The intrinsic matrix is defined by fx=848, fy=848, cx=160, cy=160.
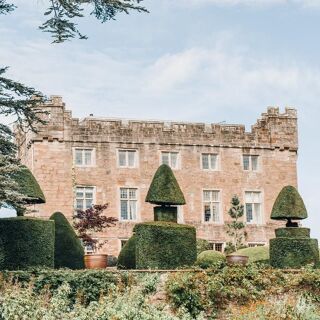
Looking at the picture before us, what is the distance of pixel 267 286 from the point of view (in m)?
23.0

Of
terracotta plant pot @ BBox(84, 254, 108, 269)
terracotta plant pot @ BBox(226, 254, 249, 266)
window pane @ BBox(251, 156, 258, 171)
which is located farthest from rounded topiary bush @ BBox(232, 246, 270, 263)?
window pane @ BBox(251, 156, 258, 171)

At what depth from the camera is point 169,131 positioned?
141 ft

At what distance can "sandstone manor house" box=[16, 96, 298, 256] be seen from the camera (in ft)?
135

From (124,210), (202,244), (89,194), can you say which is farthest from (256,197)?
(89,194)

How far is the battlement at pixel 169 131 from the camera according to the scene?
136ft

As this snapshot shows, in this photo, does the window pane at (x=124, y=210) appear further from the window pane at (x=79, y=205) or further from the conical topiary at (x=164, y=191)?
the conical topiary at (x=164, y=191)

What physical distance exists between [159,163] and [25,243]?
20.0 m

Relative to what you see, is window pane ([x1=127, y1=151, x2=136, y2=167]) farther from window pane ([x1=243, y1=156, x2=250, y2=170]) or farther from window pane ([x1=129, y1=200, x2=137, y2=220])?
window pane ([x1=243, y1=156, x2=250, y2=170])

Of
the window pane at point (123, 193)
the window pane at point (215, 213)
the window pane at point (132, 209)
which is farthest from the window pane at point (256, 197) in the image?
the window pane at point (123, 193)

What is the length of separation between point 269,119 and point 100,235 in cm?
1125

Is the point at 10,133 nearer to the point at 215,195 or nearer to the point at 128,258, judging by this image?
the point at 128,258

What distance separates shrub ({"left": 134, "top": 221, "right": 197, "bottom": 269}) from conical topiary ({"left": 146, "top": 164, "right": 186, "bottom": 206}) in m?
1.06

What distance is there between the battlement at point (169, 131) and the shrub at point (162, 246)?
16768 mm

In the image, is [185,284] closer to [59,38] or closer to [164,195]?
[164,195]
